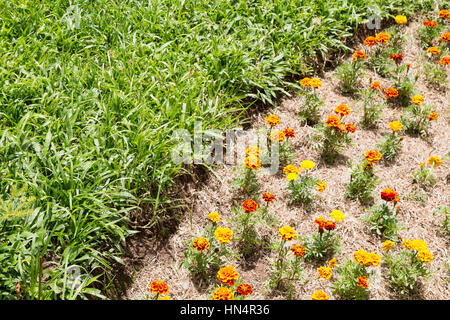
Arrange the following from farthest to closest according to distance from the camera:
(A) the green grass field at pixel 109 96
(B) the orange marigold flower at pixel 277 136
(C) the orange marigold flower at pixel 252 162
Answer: (B) the orange marigold flower at pixel 277 136, (C) the orange marigold flower at pixel 252 162, (A) the green grass field at pixel 109 96

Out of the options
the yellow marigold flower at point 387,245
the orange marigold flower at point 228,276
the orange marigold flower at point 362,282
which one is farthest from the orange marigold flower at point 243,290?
the yellow marigold flower at point 387,245

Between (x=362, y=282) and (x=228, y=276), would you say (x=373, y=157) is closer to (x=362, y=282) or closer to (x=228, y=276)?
(x=362, y=282)

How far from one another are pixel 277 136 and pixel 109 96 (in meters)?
1.15

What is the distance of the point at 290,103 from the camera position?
12.8ft

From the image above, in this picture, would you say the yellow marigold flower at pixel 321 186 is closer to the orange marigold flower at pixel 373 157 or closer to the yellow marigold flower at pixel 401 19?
the orange marigold flower at pixel 373 157

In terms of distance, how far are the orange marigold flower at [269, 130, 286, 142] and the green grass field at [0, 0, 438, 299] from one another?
30 cm

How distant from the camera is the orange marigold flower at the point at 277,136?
3.27 m

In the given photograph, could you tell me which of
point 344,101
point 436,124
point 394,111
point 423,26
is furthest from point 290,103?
point 423,26

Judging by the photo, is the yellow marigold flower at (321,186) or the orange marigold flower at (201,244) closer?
the orange marigold flower at (201,244)

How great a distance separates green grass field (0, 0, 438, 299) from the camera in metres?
2.63

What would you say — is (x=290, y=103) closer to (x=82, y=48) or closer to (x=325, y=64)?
(x=325, y=64)

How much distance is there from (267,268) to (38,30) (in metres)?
2.41

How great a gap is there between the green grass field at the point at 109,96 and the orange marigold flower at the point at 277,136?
30 cm

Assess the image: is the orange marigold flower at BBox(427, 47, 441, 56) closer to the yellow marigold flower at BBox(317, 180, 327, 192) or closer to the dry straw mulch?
the dry straw mulch
